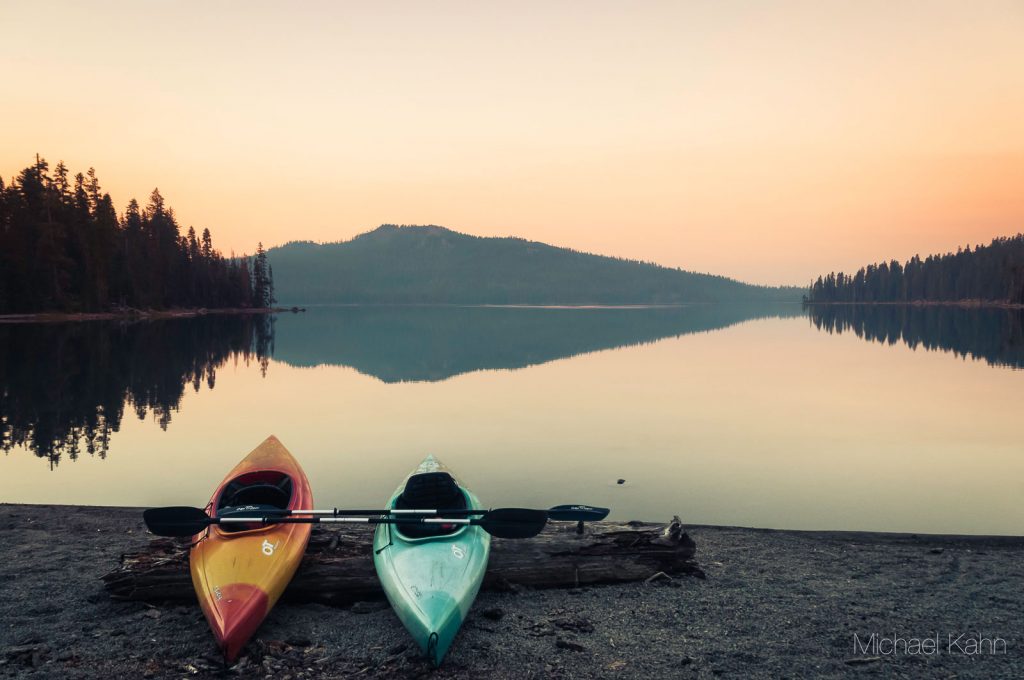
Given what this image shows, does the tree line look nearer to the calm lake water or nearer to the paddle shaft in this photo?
the calm lake water

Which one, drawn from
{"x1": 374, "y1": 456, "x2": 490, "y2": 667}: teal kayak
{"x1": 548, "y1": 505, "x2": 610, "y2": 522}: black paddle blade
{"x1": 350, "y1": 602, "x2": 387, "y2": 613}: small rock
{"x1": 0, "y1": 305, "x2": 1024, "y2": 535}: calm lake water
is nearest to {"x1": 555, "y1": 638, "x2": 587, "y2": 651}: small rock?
{"x1": 374, "y1": 456, "x2": 490, "y2": 667}: teal kayak

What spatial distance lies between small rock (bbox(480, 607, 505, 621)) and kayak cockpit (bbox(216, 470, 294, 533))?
415cm

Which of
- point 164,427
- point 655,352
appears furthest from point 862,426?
point 655,352

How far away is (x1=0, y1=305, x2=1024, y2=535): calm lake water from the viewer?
52.1 feet

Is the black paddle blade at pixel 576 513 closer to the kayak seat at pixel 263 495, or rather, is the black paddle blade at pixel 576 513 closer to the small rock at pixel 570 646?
the small rock at pixel 570 646

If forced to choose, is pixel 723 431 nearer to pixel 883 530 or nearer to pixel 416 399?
pixel 883 530

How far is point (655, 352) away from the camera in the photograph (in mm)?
60438

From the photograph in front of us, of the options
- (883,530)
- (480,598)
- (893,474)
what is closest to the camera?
(480,598)

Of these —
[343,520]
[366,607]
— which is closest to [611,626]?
[366,607]

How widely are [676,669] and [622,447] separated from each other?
13743mm

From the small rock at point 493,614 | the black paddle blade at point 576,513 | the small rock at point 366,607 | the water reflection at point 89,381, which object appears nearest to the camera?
the small rock at point 493,614

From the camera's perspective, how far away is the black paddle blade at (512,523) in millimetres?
9336

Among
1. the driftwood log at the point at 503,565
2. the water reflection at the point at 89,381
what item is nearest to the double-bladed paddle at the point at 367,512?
the driftwood log at the point at 503,565

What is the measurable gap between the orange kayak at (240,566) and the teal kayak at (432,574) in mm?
1307
